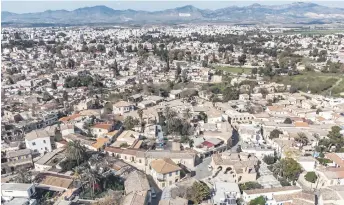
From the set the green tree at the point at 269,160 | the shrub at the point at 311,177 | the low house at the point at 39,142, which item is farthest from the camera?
the low house at the point at 39,142

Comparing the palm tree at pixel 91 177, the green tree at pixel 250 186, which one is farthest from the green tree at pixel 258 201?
the palm tree at pixel 91 177

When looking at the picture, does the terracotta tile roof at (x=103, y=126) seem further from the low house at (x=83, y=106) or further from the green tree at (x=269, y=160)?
the green tree at (x=269, y=160)

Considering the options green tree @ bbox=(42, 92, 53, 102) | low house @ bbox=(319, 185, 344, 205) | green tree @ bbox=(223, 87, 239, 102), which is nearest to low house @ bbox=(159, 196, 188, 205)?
low house @ bbox=(319, 185, 344, 205)

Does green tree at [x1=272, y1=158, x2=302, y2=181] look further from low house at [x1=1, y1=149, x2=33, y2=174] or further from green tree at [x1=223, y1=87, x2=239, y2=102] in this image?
green tree at [x1=223, y1=87, x2=239, y2=102]

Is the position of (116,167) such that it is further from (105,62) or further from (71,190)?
(105,62)

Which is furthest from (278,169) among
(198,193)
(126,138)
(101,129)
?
(101,129)

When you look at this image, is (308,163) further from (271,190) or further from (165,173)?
(165,173)

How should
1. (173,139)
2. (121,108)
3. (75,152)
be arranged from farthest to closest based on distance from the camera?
(121,108)
(173,139)
(75,152)
